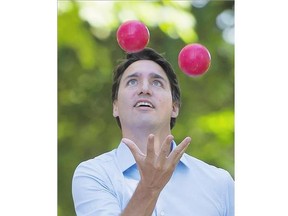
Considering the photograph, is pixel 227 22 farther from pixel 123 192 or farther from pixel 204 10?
pixel 123 192

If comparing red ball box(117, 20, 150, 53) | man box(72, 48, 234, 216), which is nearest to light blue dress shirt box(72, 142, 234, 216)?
man box(72, 48, 234, 216)

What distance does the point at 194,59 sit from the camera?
1.61 meters

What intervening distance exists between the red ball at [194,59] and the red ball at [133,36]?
9 cm

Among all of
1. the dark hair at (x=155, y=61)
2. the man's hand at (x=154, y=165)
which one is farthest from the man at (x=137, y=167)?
the man's hand at (x=154, y=165)

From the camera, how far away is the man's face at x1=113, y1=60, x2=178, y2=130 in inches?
61.2

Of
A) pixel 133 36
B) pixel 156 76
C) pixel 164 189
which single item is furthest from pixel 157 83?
pixel 164 189

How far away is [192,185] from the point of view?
1.57 metres

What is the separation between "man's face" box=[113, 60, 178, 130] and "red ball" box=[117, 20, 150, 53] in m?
0.04

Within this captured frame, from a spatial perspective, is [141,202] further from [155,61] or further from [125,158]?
[155,61]

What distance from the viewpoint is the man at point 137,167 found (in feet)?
4.94

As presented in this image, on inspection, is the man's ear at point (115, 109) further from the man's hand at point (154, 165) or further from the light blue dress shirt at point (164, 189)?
the man's hand at point (154, 165)

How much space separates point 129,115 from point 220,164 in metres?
Answer: 0.24
